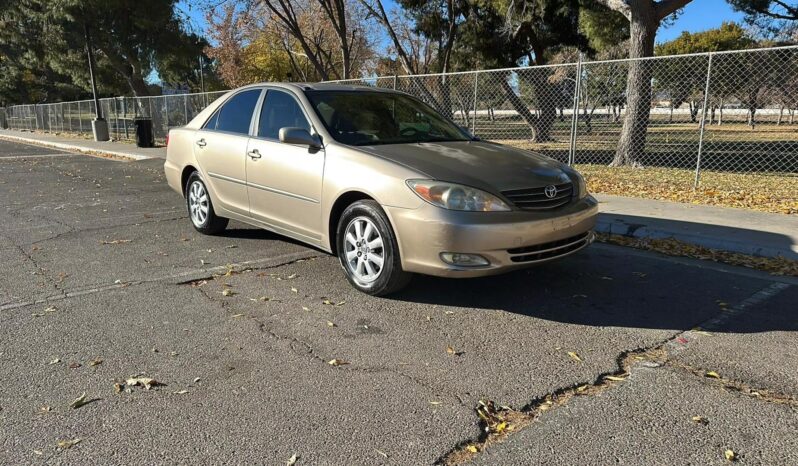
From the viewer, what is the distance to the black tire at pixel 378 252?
4148 mm

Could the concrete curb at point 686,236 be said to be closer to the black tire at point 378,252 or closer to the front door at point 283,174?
the black tire at point 378,252

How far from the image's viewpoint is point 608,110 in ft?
94.0

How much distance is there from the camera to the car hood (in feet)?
13.3

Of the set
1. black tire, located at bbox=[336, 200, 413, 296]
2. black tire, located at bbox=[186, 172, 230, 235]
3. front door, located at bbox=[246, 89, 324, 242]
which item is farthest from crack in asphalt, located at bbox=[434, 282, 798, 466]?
black tire, located at bbox=[186, 172, 230, 235]

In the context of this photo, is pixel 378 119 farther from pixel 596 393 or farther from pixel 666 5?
pixel 666 5

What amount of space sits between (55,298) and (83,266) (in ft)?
3.04

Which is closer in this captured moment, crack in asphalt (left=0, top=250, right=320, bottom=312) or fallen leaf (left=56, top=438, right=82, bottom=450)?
fallen leaf (left=56, top=438, right=82, bottom=450)

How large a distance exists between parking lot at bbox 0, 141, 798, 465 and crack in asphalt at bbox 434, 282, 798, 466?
0.01 meters

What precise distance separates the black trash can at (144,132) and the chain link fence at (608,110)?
1401mm

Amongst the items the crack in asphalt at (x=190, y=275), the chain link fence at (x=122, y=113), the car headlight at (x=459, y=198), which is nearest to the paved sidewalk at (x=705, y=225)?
the car headlight at (x=459, y=198)

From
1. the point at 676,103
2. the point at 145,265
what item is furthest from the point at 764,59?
the point at 145,265

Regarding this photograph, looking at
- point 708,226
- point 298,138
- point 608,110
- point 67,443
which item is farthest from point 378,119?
point 608,110

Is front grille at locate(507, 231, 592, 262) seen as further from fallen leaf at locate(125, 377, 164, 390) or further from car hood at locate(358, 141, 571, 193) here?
fallen leaf at locate(125, 377, 164, 390)

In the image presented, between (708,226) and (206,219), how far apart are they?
219 inches
